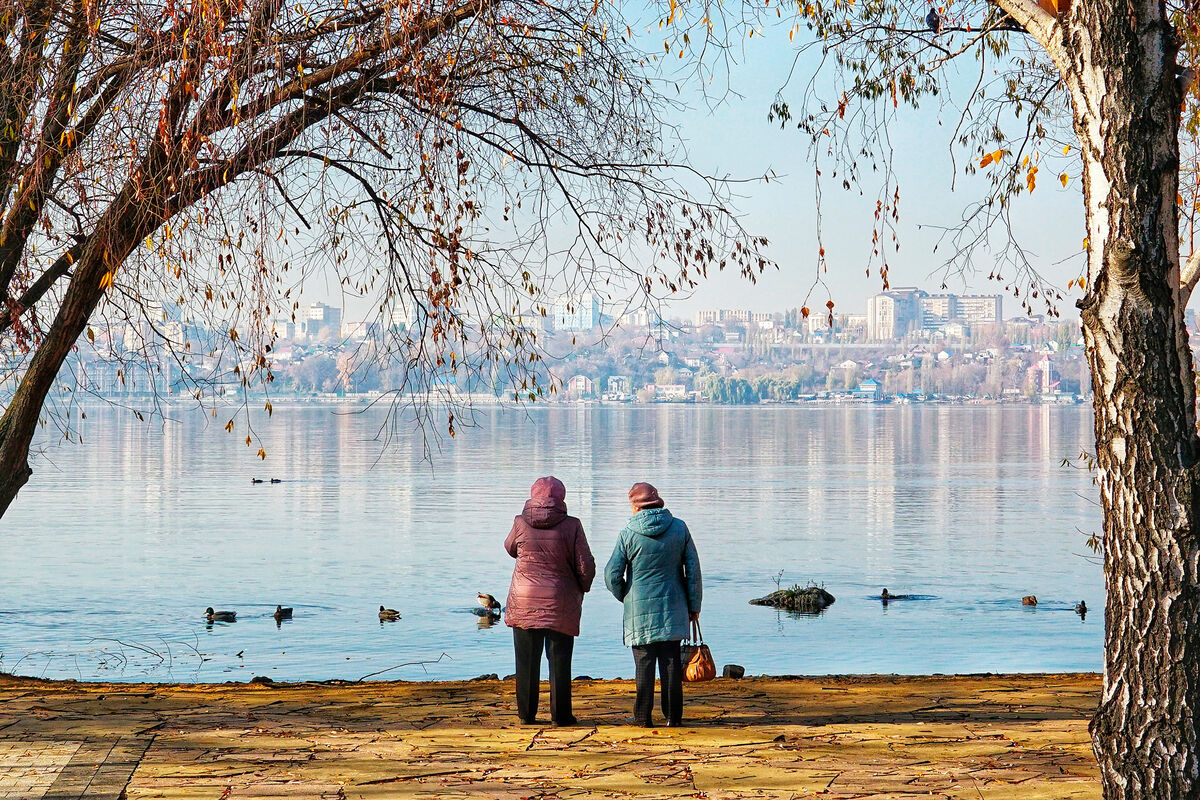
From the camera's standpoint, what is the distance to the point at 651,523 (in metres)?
7.61

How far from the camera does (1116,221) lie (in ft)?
15.5

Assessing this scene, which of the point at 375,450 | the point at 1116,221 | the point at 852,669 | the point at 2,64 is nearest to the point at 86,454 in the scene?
the point at 375,450

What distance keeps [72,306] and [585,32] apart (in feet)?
Answer: 13.0

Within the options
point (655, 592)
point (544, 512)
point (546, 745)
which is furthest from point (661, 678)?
point (544, 512)

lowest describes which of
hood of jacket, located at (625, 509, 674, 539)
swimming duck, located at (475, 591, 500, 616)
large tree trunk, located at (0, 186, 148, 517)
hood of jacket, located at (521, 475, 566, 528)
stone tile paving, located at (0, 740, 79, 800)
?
swimming duck, located at (475, 591, 500, 616)

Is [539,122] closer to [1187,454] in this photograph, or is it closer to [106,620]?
[1187,454]

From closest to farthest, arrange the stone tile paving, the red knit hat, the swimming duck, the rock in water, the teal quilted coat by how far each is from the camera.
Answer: the stone tile paving
the teal quilted coat
the red knit hat
the swimming duck
the rock in water

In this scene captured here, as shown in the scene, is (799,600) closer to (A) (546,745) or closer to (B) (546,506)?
(B) (546,506)

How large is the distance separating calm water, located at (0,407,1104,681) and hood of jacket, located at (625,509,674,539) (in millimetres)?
4474

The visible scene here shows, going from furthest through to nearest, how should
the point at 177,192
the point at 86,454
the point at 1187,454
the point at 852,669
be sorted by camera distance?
the point at 86,454
the point at 852,669
the point at 177,192
the point at 1187,454

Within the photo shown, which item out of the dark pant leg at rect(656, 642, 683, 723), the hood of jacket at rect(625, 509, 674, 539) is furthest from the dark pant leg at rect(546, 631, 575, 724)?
the hood of jacket at rect(625, 509, 674, 539)

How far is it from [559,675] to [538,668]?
0.23 metres

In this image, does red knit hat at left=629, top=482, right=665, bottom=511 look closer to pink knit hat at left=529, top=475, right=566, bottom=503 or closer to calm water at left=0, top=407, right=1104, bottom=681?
pink knit hat at left=529, top=475, right=566, bottom=503

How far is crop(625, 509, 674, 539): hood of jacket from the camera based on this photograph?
7.59m
